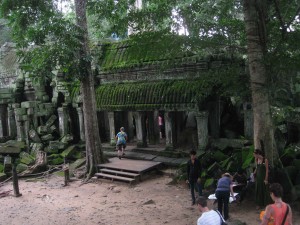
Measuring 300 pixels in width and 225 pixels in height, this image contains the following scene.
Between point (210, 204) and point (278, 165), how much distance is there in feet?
6.53

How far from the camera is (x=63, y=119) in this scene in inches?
580

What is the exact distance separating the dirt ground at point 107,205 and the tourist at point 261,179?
347 millimetres

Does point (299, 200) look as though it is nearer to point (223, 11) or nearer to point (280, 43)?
point (280, 43)

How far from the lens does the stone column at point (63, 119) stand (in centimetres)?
1472

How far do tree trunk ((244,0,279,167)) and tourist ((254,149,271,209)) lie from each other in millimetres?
283

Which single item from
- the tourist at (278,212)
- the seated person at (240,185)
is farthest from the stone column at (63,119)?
the tourist at (278,212)

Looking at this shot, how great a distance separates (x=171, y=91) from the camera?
37.7ft

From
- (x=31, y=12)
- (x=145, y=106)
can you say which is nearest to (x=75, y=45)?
(x=31, y=12)

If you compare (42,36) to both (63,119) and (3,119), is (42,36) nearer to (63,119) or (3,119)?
(63,119)

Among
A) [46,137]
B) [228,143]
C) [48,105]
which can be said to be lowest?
[228,143]

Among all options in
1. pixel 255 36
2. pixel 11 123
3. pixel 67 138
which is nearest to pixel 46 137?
pixel 67 138

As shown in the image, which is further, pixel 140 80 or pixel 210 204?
pixel 140 80

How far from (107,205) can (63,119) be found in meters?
7.03

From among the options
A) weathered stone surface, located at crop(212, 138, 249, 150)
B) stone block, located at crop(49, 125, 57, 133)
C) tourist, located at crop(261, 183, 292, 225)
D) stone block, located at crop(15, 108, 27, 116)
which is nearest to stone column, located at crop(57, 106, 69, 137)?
stone block, located at crop(49, 125, 57, 133)
